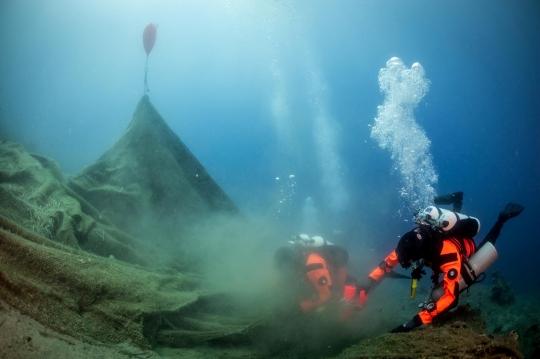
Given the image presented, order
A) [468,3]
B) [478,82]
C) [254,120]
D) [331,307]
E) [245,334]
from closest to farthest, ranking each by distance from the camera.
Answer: [245,334] < [331,307] < [468,3] < [478,82] < [254,120]

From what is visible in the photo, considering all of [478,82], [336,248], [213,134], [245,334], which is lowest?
[245,334]

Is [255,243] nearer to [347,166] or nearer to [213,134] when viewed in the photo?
[347,166]

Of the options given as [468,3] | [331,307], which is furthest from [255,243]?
[468,3]

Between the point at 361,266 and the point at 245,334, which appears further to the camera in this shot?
the point at 361,266

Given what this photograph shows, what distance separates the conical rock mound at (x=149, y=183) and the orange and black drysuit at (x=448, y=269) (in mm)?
5738

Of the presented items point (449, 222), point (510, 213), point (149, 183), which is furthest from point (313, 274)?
point (149, 183)

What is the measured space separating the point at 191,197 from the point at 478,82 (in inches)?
3351

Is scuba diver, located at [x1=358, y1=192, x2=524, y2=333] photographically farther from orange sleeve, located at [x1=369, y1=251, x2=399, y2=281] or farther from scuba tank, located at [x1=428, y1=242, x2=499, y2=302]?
orange sleeve, located at [x1=369, y1=251, x2=399, y2=281]

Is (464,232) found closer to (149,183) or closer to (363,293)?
(363,293)

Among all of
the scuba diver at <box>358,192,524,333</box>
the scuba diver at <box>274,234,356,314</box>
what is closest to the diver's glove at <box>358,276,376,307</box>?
the scuba diver at <box>274,234,356,314</box>

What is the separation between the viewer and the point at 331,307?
201 inches

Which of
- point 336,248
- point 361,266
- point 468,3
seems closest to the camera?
point 336,248

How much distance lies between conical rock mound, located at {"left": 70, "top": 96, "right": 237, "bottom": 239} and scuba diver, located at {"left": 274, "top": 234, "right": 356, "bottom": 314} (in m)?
3.05

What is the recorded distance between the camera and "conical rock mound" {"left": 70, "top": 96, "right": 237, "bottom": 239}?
6.53 metres
